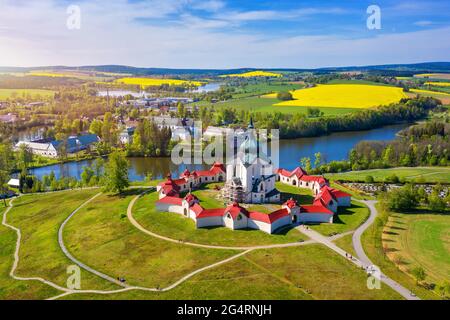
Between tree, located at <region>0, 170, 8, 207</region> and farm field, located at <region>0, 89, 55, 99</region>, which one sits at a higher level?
farm field, located at <region>0, 89, 55, 99</region>

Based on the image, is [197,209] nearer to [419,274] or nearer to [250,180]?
[250,180]

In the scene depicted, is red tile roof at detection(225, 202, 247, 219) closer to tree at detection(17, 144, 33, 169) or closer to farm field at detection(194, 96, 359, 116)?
tree at detection(17, 144, 33, 169)

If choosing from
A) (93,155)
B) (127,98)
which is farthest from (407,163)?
(127,98)

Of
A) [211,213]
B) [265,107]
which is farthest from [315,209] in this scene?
[265,107]

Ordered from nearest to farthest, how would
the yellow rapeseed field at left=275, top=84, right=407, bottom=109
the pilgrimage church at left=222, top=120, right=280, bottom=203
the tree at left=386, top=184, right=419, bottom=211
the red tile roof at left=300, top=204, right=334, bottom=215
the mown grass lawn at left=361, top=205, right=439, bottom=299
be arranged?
1. the mown grass lawn at left=361, top=205, right=439, bottom=299
2. the red tile roof at left=300, top=204, right=334, bottom=215
3. the tree at left=386, top=184, right=419, bottom=211
4. the pilgrimage church at left=222, top=120, right=280, bottom=203
5. the yellow rapeseed field at left=275, top=84, right=407, bottom=109

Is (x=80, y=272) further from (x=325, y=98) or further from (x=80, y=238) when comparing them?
(x=325, y=98)

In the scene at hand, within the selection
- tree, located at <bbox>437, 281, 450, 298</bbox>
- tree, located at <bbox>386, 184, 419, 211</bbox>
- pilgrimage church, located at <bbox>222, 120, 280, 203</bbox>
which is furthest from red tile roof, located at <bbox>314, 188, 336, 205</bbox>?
tree, located at <bbox>437, 281, 450, 298</bbox>

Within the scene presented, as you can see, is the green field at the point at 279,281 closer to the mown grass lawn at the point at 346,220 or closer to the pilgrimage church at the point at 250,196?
the mown grass lawn at the point at 346,220
